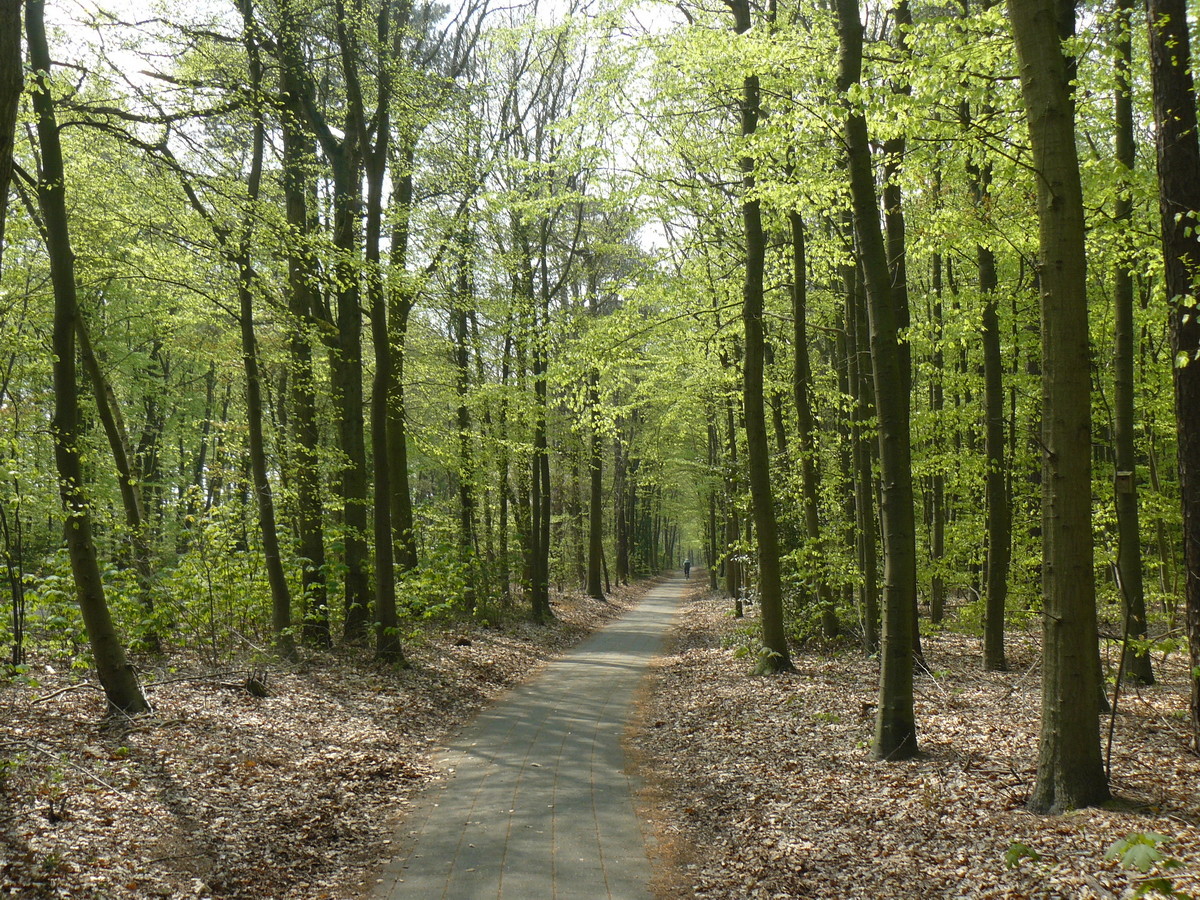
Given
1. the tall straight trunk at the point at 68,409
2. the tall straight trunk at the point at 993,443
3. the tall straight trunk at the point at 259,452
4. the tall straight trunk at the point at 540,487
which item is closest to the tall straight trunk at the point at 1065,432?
the tall straight trunk at the point at 993,443

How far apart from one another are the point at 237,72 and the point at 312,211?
2882 millimetres

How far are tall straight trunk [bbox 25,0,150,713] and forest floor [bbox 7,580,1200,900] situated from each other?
0.58 meters

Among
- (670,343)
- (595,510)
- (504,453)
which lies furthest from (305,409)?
(595,510)

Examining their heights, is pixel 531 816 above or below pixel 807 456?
below

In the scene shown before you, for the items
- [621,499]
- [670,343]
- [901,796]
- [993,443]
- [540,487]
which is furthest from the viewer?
[621,499]

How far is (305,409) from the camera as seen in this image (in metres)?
13.1

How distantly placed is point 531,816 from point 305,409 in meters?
9.03

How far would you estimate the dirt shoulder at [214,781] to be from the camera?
4.97 metres

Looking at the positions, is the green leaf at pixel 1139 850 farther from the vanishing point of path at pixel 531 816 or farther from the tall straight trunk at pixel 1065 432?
the vanishing point of path at pixel 531 816

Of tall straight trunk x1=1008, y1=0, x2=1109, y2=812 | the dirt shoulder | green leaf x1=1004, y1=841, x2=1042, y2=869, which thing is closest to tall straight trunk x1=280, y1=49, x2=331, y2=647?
the dirt shoulder

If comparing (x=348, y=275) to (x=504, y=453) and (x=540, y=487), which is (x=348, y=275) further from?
(x=540, y=487)

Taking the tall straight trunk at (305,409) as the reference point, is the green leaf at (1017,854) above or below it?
below

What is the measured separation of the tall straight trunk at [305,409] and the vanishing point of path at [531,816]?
156 inches

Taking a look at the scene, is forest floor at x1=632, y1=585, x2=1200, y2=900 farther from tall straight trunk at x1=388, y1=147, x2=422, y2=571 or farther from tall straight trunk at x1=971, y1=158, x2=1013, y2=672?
tall straight trunk at x1=388, y1=147, x2=422, y2=571
